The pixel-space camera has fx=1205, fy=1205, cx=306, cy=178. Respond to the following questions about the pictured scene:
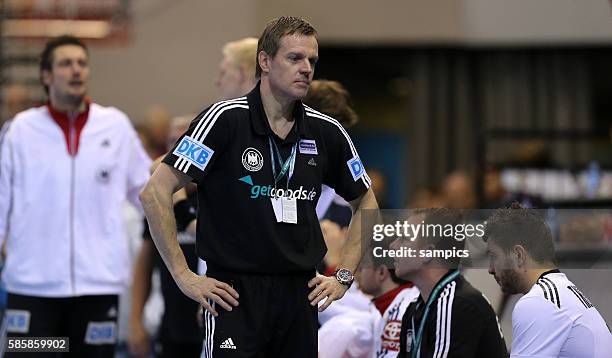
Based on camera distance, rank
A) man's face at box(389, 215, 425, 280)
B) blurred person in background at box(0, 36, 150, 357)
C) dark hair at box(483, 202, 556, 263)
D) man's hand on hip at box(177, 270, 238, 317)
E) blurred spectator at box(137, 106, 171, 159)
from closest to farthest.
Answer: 1. man's hand on hip at box(177, 270, 238, 317)
2. dark hair at box(483, 202, 556, 263)
3. man's face at box(389, 215, 425, 280)
4. blurred person in background at box(0, 36, 150, 357)
5. blurred spectator at box(137, 106, 171, 159)

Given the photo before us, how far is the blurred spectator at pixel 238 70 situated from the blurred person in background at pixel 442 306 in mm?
1333

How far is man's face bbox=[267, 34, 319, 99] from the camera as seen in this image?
4.98 metres

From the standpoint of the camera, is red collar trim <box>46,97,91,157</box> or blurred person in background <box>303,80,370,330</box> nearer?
blurred person in background <box>303,80,370,330</box>

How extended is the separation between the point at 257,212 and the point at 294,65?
631mm

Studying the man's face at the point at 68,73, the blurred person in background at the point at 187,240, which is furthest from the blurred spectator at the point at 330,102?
the man's face at the point at 68,73

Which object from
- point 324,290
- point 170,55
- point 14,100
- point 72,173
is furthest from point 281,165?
point 170,55

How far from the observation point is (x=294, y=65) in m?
4.99

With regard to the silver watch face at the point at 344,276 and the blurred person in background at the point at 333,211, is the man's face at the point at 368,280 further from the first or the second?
the silver watch face at the point at 344,276

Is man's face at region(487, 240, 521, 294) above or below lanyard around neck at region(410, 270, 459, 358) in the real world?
above

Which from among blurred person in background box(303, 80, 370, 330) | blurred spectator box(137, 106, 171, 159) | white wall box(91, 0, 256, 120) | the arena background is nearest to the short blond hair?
blurred person in background box(303, 80, 370, 330)

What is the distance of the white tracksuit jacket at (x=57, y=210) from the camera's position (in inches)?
262

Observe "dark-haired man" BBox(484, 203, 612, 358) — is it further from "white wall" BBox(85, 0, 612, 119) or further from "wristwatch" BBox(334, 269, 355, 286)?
"white wall" BBox(85, 0, 612, 119)

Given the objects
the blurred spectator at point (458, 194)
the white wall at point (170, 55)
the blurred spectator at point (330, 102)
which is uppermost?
the white wall at point (170, 55)

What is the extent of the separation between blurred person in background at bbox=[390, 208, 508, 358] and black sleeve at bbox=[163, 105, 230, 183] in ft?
3.87
